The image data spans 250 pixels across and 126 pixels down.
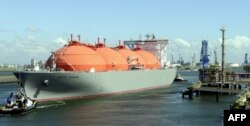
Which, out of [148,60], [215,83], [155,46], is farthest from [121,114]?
[155,46]

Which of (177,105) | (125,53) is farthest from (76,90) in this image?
(125,53)

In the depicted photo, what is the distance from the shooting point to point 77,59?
67.3 meters

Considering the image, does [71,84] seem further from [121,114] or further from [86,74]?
[121,114]

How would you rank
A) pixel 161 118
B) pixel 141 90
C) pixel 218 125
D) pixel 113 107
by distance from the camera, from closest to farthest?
pixel 218 125 < pixel 161 118 < pixel 113 107 < pixel 141 90

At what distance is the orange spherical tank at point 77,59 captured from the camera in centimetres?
6662

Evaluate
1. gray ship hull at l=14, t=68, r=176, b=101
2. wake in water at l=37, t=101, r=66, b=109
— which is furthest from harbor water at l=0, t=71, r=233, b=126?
gray ship hull at l=14, t=68, r=176, b=101

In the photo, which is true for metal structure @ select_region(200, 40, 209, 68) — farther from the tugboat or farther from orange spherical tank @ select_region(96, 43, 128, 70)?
the tugboat

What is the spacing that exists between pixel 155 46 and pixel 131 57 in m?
23.7

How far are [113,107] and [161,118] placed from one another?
1074 cm

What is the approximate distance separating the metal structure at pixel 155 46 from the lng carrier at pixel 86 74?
636 inches

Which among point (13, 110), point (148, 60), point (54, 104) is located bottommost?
point (54, 104)

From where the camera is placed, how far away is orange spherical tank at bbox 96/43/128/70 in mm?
75625

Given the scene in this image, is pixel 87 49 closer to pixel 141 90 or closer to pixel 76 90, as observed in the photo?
pixel 76 90

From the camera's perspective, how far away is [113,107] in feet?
178
